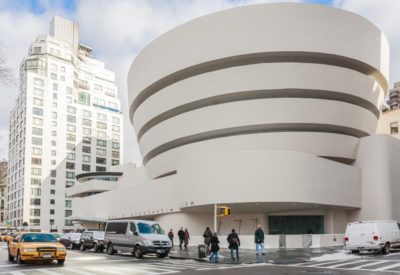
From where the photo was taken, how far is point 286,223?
46.9m

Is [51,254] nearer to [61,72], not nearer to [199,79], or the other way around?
[199,79]

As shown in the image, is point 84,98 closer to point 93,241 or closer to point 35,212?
point 35,212

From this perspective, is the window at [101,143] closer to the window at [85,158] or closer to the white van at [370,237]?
the window at [85,158]

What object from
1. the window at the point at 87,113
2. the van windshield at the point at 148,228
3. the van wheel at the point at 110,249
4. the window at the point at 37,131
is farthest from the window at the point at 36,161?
the van windshield at the point at 148,228

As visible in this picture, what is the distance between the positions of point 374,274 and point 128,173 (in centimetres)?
6197

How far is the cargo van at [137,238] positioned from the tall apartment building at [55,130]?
79.2 meters

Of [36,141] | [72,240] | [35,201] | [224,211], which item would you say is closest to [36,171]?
[35,201]

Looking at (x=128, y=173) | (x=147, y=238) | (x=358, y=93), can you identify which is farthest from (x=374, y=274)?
(x=128, y=173)

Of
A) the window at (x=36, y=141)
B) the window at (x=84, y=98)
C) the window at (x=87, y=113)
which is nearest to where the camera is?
the window at (x=36, y=141)

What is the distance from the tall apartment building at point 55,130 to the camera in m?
106

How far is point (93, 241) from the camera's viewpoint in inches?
1348

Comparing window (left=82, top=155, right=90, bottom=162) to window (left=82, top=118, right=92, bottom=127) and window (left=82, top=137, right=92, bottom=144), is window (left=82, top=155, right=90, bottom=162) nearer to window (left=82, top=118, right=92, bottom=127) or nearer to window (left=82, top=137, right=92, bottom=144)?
window (left=82, top=137, right=92, bottom=144)

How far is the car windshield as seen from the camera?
22781 millimetres

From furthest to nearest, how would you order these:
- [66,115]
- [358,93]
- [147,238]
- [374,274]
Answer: [66,115] < [358,93] < [147,238] < [374,274]
